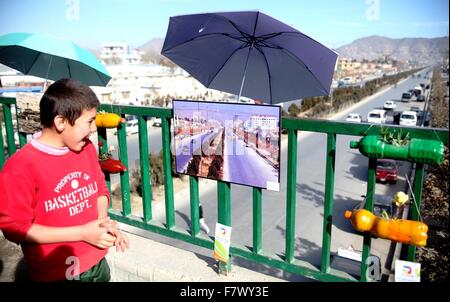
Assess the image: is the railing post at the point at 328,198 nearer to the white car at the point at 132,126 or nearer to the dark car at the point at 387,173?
the white car at the point at 132,126

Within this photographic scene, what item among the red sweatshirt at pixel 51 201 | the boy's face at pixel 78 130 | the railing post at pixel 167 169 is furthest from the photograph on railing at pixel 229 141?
the boy's face at pixel 78 130

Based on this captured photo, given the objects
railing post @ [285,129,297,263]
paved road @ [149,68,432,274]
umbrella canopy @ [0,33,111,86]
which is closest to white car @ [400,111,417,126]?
paved road @ [149,68,432,274]

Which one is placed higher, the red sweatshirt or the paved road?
the red sweatshirt

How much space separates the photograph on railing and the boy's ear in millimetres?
980

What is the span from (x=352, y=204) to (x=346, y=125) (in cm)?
2019

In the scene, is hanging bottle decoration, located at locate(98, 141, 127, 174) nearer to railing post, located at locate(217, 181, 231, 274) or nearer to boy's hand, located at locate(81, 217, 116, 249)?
railing post, located at locate(217, 181, 231, 274)

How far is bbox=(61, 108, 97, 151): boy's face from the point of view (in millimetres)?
1739

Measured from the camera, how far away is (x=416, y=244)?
1.78 meters

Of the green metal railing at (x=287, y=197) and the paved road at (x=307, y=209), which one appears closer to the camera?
Result: the green metal railing at (x=287, y=197)

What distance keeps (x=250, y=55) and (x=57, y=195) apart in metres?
1.62

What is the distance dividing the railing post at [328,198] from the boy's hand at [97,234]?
122 centimetres

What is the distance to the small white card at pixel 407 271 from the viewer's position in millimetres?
1806

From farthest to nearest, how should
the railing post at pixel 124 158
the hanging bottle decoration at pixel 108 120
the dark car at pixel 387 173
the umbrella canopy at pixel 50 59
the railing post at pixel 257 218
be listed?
the dark car at pixel 387 173, the umbrella canopy at pixel 50 59, the railing post at pixel 124 158, the hanging bottle decoration at pixel 108 120, the railing post at pixel 257 218
